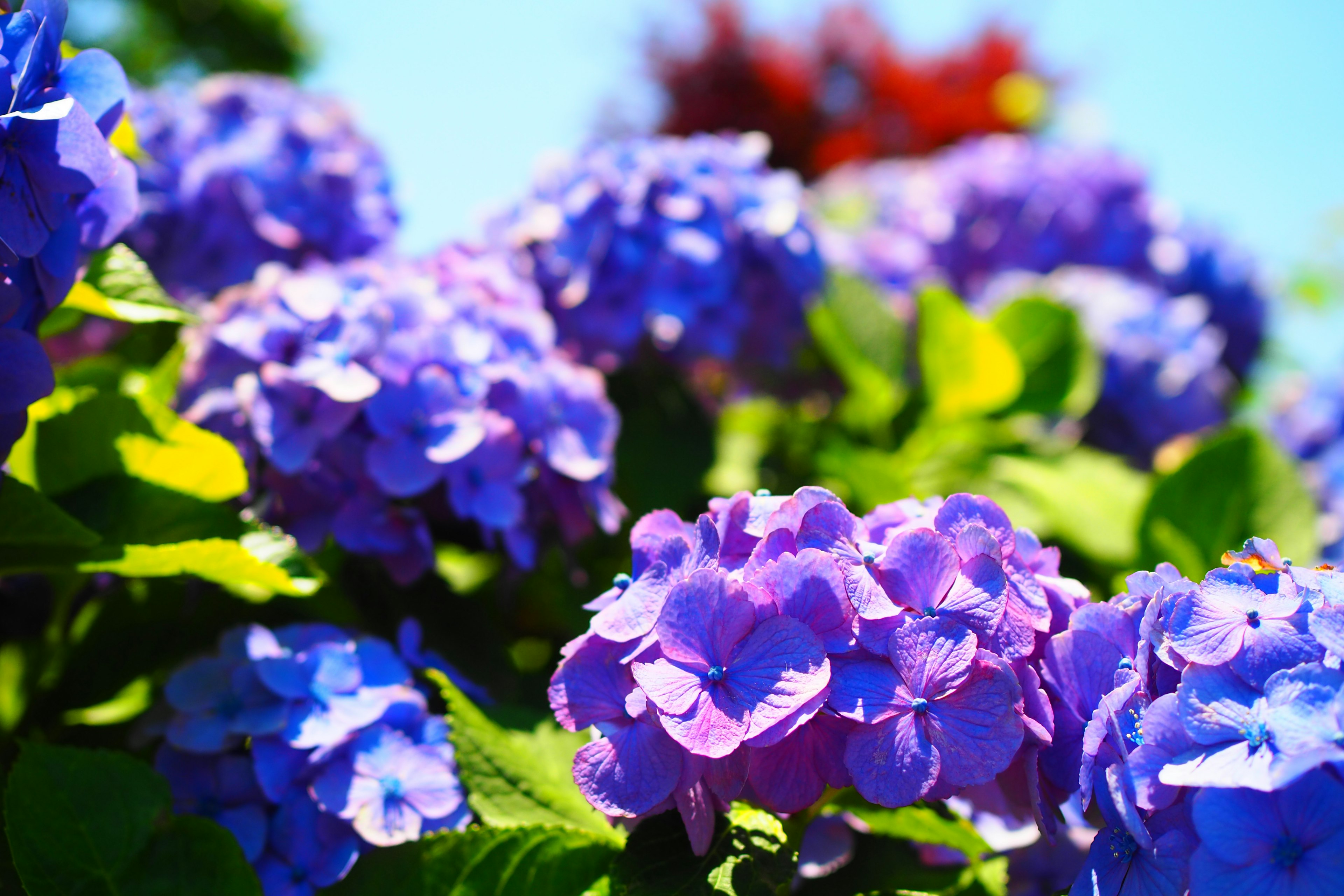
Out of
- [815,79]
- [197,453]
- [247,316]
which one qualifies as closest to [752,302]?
[247,316]

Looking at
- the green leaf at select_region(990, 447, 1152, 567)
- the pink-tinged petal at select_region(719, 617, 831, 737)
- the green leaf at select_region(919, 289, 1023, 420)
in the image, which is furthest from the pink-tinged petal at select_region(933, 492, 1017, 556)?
the green leaf at select_region(919, 289, 1023, 420)

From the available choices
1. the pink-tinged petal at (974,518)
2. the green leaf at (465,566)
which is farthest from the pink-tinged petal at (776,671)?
the green leaf at (465,566)

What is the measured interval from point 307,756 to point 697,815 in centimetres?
32

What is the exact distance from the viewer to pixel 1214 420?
1679 mm

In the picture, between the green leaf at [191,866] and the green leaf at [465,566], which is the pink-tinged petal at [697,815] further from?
the green leaf at [465,566]

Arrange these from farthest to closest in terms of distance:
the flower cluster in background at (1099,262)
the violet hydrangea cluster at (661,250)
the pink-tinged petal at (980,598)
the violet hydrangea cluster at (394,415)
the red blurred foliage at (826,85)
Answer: the red blurred foliage at (826,85), the flower cluster in background at (1099,262), the violet hydrangea cluster at (661,250), the violet hydrangea cluster at (394,415), the pink-tinged petal at (980,598)

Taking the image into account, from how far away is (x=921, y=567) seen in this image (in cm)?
52

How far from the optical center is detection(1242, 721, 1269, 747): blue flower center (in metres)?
0.43

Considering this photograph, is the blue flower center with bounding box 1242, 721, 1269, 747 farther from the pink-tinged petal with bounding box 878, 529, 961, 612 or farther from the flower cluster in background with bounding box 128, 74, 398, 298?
the flower cluster in background with bounding box 128, 74, 398, 298

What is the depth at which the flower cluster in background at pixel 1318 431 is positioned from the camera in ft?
4.87

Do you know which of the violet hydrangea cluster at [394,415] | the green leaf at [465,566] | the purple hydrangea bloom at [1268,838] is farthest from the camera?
the green leaf at [465,566]

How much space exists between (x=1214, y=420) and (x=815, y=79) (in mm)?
4451

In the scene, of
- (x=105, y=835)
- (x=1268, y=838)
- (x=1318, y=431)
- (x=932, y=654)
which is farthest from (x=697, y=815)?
(x=1318, y=431)

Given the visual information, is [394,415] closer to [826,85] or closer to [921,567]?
[921,567]
